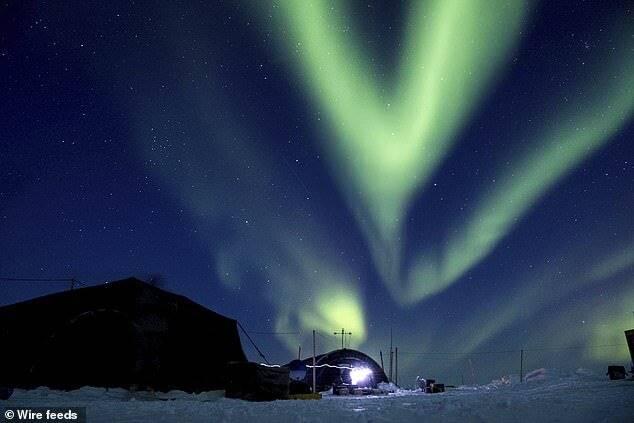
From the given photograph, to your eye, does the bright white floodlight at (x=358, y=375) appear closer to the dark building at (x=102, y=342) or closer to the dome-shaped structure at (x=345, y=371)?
the dome-shaped structure at (x=345, y=371)

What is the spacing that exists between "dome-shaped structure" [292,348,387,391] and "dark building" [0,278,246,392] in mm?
16389

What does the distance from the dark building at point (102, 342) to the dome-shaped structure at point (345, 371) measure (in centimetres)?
1639

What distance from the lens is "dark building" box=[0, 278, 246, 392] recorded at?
71.3 feet

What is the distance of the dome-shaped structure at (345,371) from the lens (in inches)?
1716

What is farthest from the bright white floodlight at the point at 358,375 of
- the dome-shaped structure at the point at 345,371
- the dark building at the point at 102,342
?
the dark building at the point at 102,342

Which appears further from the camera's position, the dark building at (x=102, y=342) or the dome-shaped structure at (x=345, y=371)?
the dome-shaped structure at (x=345, y=371)

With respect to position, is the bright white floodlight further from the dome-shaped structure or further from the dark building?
the dark building

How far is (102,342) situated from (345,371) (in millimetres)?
28128

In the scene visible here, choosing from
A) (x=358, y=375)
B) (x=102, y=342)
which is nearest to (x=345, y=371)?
(x=358, y=375)

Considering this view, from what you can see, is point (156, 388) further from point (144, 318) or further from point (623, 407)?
point (623, 407)

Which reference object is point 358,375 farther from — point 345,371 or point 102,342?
point 102,342

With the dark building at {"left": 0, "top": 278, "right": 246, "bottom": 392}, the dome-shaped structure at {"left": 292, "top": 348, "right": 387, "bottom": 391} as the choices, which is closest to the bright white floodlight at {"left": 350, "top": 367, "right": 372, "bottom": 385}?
the dome-shaped structure at {"left": 292, "top": 348, "right": 387, "bottom": 391}

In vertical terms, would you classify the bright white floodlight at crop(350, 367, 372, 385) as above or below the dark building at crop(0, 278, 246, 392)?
below

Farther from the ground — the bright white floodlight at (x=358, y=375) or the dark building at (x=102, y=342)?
the dark building at (x=102, y=342)
